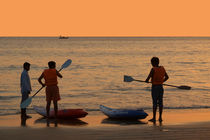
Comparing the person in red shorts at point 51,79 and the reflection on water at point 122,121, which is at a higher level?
the person in red shorts at point 51,79

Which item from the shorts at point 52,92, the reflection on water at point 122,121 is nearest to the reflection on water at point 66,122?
the reflection on water at point 122,121

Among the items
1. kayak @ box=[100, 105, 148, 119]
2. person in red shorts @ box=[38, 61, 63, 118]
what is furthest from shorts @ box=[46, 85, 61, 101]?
kayak @ box=[100, 105, 148, 119]

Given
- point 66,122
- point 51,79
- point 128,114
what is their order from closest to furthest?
point 51,79 → point 66,122 → point 128,114

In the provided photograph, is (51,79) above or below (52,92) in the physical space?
above

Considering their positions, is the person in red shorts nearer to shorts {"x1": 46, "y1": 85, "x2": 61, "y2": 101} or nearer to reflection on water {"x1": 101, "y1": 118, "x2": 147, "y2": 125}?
shorts {"x1": 46, "y1": 85, "x2": 61, "y2": 101}

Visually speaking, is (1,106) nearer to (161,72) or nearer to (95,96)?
(95,96)

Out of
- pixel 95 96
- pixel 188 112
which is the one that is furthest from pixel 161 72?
pixel 95 96

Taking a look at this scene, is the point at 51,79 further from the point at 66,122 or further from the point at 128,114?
the point at 128,114

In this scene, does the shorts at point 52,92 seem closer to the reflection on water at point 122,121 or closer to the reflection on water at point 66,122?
the reflection on water at point 66,122

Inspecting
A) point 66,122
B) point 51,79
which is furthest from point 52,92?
point 66,122

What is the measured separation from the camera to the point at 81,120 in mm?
11648

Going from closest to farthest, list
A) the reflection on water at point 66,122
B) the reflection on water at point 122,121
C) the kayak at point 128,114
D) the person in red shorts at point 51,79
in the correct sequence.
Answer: the person in red shorts at point 51,79, the reflection on water at point 66,122, the reflection on water at point 122,121, the kayak at point 128,114

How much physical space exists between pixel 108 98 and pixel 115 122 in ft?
22.5

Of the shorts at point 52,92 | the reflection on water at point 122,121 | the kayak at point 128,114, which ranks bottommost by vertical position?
the reflection on water at point 122,121
